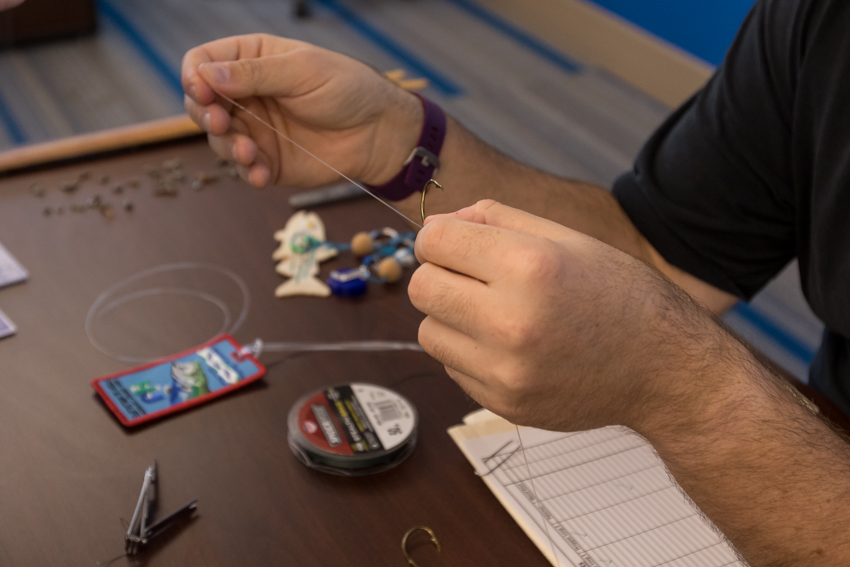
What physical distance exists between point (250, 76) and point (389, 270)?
31 cm

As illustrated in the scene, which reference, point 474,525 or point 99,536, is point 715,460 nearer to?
point 474,525

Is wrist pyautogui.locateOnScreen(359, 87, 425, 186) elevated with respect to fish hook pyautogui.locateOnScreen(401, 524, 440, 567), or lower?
elevated

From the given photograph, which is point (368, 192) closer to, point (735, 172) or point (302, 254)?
point (302, 254)

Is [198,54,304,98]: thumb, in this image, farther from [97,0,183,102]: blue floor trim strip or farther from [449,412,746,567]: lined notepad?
[97,0,183,102]: blue floor trim strip

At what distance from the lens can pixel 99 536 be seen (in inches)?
26.9

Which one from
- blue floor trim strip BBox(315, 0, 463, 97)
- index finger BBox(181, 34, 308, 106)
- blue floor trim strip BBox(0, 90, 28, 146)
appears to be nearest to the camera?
index finger BBox(181, 34, 308, 106)

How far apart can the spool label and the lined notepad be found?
6 centimetres

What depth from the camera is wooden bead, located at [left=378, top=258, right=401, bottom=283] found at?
1023 mm

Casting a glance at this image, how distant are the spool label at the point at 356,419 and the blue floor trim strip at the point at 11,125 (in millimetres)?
2408

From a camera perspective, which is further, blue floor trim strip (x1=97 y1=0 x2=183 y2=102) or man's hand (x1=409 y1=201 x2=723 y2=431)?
blue floor trim strip (x1=97 y1=0 x2=183 y2=102)

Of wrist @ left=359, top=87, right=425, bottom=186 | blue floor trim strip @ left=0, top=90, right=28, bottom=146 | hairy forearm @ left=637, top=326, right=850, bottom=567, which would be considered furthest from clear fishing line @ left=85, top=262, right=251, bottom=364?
blue floor trim strip @ left=0, top=90, right=28, bottom=146

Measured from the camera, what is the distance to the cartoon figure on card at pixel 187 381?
839 mm

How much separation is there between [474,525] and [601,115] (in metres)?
2.81

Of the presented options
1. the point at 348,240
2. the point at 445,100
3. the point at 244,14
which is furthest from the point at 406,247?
the point at 244,14
